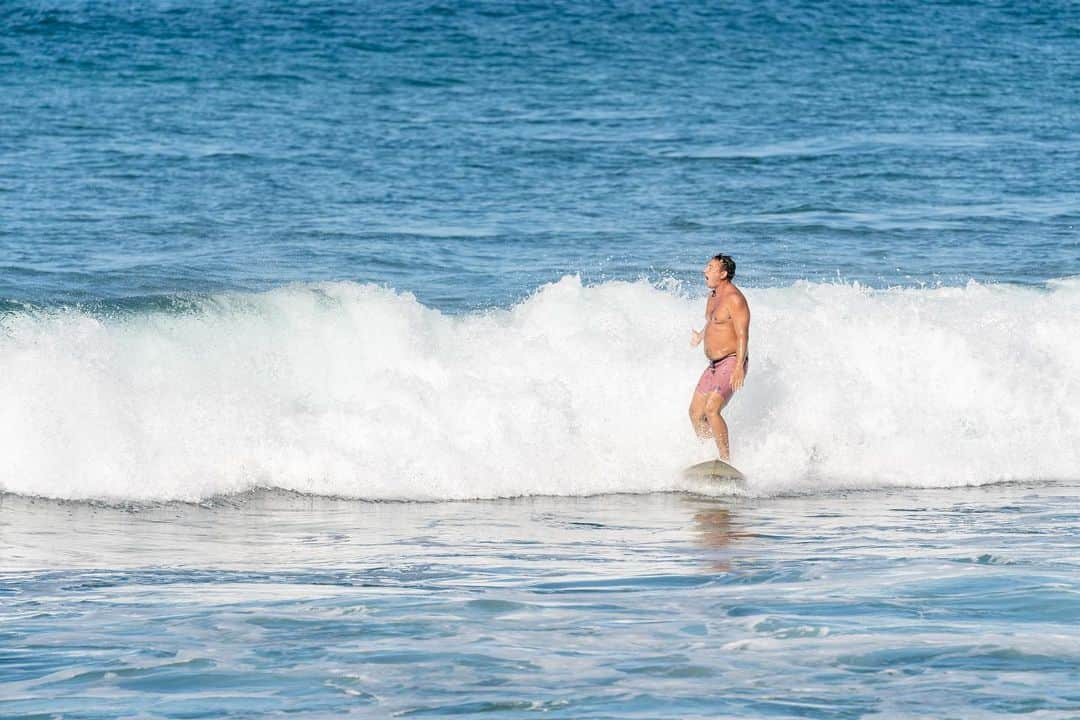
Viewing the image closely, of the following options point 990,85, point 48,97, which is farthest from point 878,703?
point 990,85

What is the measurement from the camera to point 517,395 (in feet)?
40.0

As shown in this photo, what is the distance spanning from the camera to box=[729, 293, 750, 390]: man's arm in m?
11.6

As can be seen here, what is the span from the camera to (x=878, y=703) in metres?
5.76

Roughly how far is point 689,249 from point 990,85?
42.8 ft

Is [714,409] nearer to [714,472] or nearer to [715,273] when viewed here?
[714,472]

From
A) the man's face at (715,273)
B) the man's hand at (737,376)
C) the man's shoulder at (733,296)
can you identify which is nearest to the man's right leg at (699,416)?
the man's hand at (737,376)

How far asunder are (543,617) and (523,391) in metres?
5.42

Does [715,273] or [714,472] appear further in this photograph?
[715,273]

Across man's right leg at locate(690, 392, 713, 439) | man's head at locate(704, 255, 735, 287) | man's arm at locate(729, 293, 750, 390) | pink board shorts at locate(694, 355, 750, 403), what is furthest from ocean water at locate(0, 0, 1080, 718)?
man's head at locate(704, 255, 735, 287)

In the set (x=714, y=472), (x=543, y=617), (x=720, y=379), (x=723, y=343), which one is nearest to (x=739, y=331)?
(x=723, y=343)

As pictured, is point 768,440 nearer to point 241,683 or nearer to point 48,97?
point 241,683

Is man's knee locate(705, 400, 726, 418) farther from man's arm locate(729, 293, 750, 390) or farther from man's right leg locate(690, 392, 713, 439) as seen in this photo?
man's arm locate(729, 293, 750, 390)

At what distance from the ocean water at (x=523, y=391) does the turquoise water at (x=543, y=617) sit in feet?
0.09

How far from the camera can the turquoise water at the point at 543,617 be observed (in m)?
5.83
